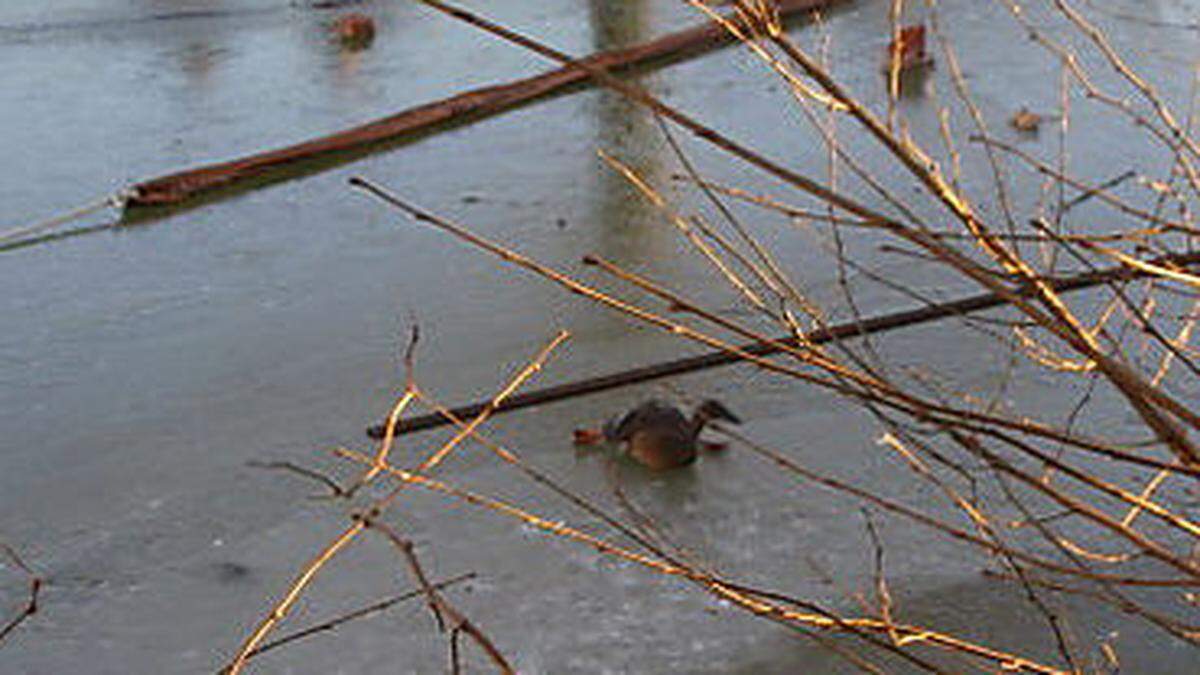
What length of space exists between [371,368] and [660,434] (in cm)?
66

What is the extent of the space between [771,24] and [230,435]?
6.16 feet

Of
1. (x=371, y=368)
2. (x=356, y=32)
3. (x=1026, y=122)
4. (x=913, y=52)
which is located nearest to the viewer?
(x=371, y=368)

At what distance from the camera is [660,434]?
2.33 metres

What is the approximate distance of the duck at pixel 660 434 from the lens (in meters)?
2.33

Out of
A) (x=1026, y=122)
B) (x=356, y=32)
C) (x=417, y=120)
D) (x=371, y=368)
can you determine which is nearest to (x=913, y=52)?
(x=1026, y=122)

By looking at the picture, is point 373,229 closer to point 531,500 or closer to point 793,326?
point 531,500

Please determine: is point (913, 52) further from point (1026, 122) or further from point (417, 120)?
point (417, 120)

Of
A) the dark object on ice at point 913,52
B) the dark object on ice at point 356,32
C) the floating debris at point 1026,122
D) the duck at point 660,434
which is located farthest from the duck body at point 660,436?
the dark object on ice at point 356,32

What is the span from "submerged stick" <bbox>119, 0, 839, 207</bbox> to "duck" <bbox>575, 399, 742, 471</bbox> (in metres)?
1.11

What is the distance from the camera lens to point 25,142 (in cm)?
415

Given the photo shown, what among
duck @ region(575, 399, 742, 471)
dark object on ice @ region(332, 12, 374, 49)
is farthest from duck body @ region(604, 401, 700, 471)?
dark object on ice @ region(332, 12, 374, 49)

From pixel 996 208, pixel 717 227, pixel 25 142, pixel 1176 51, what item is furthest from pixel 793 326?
pixel 1176 51

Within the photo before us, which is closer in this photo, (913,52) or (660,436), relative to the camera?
(660,436)

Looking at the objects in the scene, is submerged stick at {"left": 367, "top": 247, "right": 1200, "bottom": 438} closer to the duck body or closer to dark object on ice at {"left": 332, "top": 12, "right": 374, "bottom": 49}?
the duck body
